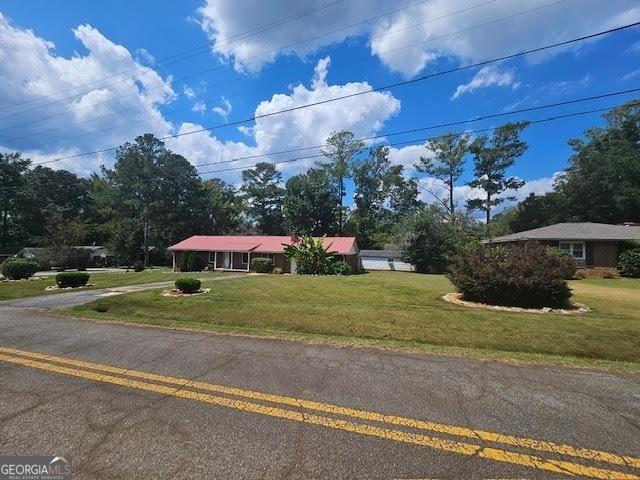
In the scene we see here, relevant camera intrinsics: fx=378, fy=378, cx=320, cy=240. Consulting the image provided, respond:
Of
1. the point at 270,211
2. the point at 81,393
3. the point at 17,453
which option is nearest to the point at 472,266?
the point at 81,393

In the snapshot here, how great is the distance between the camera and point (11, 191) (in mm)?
62062

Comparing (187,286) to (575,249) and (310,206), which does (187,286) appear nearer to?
(575,249)

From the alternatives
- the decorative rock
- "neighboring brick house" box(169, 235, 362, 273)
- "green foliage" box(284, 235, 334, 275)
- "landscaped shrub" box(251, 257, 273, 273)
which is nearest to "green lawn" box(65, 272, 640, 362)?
the decorative rock

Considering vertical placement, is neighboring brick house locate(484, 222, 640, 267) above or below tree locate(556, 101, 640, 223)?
below

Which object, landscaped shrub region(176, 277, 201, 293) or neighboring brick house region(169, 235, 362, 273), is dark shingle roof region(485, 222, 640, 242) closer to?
neighboring brick house region(169, 235, 362, 273)

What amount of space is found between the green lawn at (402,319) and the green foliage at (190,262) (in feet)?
79.5

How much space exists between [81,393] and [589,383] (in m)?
6.29

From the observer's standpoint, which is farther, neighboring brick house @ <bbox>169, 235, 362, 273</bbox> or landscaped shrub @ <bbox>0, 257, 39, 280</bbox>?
neighboring brick house @ <bbox>169, 235, 362, 273</bbox>

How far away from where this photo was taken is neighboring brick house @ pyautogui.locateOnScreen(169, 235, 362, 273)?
1412 inches

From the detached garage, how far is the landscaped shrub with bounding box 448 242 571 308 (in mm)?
28247

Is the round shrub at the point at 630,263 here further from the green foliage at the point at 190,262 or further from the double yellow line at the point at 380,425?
the green foliage at the point at 190,262

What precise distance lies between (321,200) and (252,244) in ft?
61.9

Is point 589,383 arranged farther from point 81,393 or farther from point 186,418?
point 81,393

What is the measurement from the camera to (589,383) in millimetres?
4863
